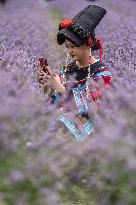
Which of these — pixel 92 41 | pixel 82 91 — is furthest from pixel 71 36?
pixel 82 91

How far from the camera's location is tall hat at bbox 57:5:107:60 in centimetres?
524

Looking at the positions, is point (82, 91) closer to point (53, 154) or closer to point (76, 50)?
point (76, 50)

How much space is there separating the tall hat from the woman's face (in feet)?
0.21

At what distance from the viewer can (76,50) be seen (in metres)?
5.30

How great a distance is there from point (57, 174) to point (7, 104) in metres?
0.41

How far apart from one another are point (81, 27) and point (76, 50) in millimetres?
194

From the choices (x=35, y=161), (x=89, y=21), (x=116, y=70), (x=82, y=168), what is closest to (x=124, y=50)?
(x=116, y=70)

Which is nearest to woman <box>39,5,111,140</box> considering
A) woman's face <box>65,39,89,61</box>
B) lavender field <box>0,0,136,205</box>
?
woman's face <box>65,39,89,61</box>

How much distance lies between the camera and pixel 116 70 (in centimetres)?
624

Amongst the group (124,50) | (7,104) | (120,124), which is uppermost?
(124,50)

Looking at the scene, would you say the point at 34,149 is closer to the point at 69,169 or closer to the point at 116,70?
the point at 69,169

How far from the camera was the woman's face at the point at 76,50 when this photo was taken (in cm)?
530

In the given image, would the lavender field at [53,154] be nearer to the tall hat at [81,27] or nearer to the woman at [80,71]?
the woman at [80,71]

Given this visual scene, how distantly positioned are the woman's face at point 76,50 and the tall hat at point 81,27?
6 centimetres
